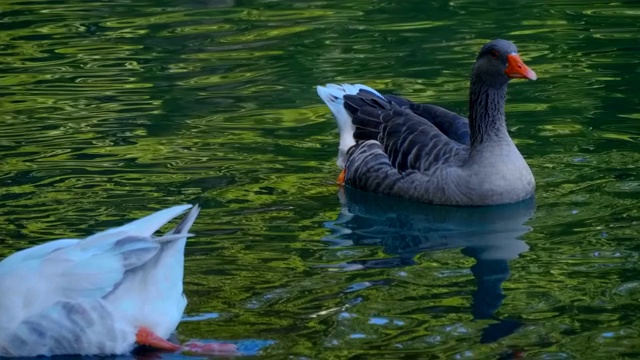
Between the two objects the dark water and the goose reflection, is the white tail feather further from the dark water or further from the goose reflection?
the goose reflection

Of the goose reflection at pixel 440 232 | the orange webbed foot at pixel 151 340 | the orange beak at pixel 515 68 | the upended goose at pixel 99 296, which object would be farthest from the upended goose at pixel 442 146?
→ the orange webbed foot at pixel 151 340

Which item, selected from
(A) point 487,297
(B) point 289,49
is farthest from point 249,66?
(A) point 487,297

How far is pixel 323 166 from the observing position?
37.1 feet

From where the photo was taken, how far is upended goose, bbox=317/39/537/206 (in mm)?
10133

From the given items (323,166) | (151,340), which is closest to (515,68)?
(323,166)

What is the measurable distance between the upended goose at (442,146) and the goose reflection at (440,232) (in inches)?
5.0

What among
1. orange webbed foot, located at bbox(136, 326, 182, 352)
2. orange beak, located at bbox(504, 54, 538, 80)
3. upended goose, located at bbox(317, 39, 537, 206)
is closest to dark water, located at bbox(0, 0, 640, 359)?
upended goose, located at bbox(317, 39, 537, 206)

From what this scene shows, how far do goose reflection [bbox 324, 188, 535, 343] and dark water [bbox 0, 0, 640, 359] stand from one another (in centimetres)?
3

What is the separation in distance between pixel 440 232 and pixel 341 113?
225 centimetres

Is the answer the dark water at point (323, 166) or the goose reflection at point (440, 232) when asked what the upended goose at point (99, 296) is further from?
the goose reflection at point (440, 232)

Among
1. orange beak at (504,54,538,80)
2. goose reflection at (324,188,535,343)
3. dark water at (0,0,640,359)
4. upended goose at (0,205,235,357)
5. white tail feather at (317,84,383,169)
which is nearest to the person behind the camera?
upended goose at (0,205,235,357)

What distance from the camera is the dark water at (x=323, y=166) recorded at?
7.51 meters

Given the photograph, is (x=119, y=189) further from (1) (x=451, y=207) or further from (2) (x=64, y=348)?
(2) (x=64, y=348)

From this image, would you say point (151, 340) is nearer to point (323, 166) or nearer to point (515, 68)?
point (515, 68)
